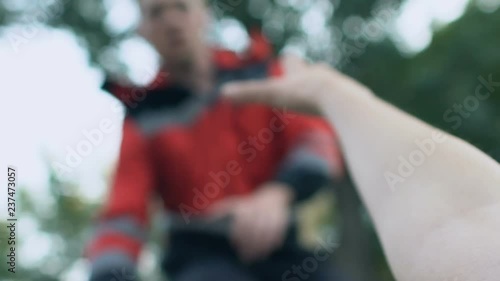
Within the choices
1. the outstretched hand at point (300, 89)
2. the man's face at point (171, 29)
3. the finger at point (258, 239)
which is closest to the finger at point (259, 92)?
the outstretched hand at point (300, 89)

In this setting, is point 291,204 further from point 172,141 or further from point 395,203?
point 395,203

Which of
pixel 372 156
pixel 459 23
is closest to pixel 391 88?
pixel 459 23

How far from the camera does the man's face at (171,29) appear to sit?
0.58m

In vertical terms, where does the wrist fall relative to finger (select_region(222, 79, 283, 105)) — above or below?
above

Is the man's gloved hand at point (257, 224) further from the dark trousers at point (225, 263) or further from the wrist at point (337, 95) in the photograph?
the wrist at point (337, 95)

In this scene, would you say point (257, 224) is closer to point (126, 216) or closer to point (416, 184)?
point (126, 216)

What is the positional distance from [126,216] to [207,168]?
0.23 feet

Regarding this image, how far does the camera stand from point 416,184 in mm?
195

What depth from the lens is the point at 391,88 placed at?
808 mm

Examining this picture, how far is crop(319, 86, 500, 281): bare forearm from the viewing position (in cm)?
17

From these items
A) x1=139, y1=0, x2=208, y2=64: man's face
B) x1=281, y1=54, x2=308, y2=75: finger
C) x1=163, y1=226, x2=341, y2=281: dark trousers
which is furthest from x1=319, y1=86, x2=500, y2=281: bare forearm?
x1=139, y1=0, x2=208, y2=64: man's face

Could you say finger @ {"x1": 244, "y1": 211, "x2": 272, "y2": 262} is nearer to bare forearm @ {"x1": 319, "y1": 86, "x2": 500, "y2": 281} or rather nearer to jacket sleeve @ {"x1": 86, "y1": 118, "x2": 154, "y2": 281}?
jacket sleeve @ {"x1": 86, "y1": 118, "x2": 154, "y2": 281}

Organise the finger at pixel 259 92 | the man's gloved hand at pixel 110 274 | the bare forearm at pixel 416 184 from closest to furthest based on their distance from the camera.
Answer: the bare forearm at pixel 416 184
the finger at pixel 259 92
the man's gloved hand at pixel 110 274

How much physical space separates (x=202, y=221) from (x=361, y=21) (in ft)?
1.73
